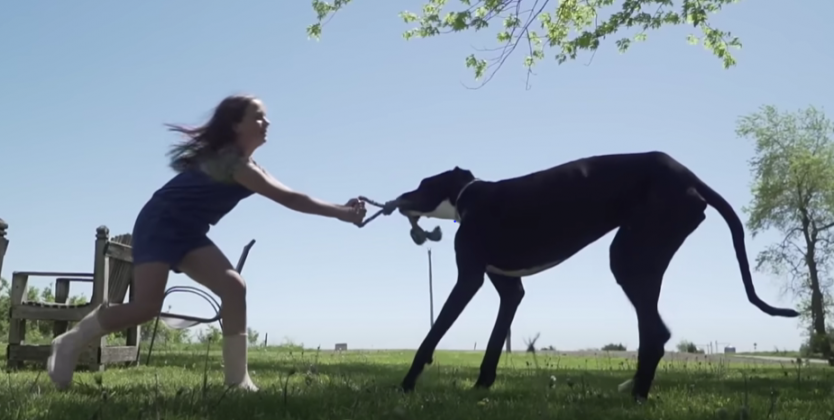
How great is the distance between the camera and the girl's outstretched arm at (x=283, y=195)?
4.06 metres

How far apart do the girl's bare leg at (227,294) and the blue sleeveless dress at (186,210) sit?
0.07 meters

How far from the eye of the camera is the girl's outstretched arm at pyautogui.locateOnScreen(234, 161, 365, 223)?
4.06m

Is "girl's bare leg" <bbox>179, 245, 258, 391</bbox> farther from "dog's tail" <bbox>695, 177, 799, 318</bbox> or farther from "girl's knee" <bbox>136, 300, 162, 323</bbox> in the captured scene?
"dog's tail" <bbox>695, 177, 799, 318</bbox>

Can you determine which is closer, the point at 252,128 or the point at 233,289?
the point at 233,289

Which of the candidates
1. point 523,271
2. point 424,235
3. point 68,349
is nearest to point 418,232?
point 424,235

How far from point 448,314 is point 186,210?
1.55m

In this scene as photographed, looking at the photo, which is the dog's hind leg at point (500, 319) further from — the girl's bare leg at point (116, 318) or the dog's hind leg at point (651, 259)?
the girl's bare leg at point (116, 318)

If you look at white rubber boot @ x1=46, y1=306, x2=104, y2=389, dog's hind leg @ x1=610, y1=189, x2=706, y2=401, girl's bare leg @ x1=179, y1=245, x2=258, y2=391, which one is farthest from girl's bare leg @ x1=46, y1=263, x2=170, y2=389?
dog's hind leg @ x1=610, y1=189, x2=706, y2=401

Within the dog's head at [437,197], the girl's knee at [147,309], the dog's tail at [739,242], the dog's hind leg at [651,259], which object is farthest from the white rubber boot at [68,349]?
the dog's tail at [739,242]

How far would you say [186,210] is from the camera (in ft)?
13.4

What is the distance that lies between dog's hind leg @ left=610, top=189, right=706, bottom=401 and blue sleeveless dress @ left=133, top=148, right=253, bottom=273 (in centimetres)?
212

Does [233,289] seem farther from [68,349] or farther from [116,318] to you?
[68,349]

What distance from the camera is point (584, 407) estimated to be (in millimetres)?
3580

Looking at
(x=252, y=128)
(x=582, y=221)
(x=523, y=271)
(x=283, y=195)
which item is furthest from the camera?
(x=523, y=271)
